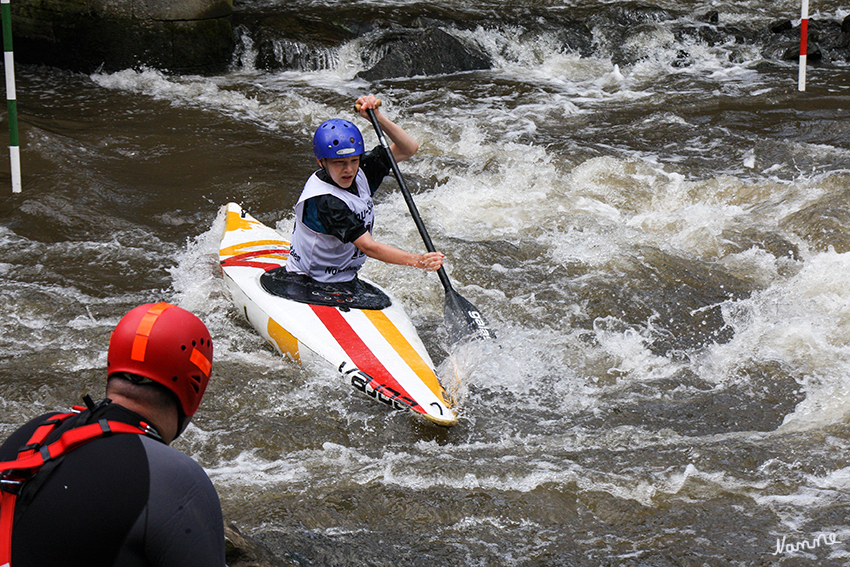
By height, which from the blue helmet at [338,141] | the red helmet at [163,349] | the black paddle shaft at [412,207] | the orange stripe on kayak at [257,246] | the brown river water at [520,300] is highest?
the red helmet at [163,349]

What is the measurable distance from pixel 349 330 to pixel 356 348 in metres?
0.13

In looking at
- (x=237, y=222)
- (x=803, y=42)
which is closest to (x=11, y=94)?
(x=237, y=222)

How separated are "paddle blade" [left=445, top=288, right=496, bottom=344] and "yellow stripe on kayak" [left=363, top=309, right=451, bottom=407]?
0.33 metres

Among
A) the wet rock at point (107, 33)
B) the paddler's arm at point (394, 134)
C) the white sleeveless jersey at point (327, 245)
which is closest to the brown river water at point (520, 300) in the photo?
the wet rock at point (107, 33)

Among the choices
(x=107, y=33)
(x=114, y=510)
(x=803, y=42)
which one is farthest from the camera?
(x=107, y=33)

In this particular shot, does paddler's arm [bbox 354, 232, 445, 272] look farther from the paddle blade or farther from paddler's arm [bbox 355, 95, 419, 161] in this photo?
paddler's arm [bbox 355, 95, 419, 161]

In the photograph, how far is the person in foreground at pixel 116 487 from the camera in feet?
3.59

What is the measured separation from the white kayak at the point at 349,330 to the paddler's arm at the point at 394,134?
2.43 feet

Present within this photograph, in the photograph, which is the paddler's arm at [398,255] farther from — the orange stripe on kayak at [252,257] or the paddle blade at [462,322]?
the orange stripe on kayak at [252,257]

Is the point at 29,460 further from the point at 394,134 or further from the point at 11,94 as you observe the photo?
the point at 11,94

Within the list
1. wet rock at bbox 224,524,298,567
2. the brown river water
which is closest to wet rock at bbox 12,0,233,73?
the brown river water

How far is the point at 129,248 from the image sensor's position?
17.0 feet

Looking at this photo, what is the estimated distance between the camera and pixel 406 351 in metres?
3.71

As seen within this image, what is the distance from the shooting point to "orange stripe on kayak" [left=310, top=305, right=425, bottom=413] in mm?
3492
